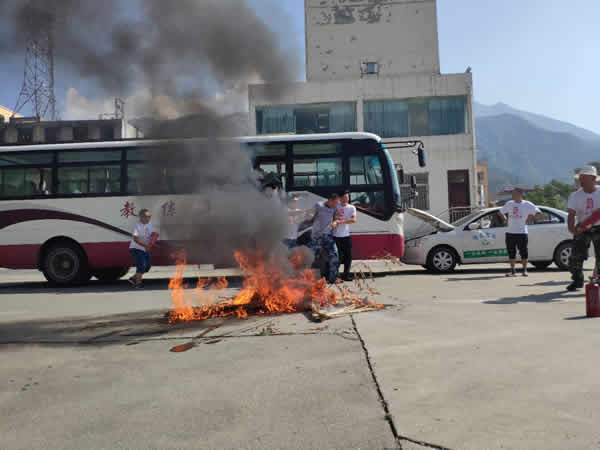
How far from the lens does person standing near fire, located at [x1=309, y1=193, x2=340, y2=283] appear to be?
9.41 m

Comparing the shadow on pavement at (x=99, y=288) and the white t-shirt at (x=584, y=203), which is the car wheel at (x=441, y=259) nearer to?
the white t-shirt at (x=584, y=203)

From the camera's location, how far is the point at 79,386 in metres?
3.46

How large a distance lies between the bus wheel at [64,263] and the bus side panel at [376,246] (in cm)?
584

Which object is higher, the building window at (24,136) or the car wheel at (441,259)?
the building window at (24,136)

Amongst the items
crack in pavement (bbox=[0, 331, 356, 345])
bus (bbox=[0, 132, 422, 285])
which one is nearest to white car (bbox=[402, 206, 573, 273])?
bus (bbox=[0, 132, 422, 285])

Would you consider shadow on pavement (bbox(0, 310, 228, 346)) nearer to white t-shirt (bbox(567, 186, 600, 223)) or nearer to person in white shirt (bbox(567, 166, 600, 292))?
person in white shirt (bbox(567, 166, 600, 292))

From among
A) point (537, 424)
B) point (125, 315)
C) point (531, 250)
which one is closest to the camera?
point (537, 424)

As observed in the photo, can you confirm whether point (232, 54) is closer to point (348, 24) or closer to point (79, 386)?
point (79, 386)

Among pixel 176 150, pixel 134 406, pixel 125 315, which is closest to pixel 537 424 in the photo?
pixel 134 406

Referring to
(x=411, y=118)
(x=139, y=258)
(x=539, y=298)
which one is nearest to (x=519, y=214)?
(x=539, y=298)

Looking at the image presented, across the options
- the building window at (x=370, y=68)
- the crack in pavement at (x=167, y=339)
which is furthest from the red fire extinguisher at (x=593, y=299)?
the building window at (x=370, y=68)

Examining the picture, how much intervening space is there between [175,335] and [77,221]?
6.73m

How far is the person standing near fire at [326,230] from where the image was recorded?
941 cm

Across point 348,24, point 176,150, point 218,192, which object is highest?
point 348,24
